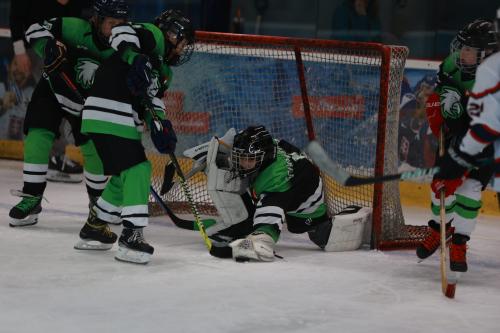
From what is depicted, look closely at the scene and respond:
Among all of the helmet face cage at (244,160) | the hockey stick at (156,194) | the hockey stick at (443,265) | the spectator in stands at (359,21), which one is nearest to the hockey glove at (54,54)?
the hockey stick at (156,194)

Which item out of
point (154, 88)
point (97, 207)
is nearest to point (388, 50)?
point (154, 88)

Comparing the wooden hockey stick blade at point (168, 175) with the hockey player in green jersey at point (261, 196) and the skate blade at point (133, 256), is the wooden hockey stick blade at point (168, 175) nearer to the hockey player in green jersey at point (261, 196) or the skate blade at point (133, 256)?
the hockey player in green jersey at point (261, 196)

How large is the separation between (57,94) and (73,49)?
0.70 feet

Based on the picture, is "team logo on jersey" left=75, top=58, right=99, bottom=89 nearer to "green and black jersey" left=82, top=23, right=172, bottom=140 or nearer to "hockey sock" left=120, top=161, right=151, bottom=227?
"green and black jersey" left=82, top=23, right=172, bottom=140

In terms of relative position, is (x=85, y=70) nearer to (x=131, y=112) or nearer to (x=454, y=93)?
(x=131, y=112)

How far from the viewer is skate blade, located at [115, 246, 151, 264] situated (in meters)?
3.78

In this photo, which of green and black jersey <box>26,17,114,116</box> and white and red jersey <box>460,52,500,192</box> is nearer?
white and red jersey <box>460,52,500,192</box>

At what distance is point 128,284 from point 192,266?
0.42 m

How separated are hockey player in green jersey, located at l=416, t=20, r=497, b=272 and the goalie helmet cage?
313 millimetres

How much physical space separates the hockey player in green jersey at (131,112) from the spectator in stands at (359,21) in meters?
2.91

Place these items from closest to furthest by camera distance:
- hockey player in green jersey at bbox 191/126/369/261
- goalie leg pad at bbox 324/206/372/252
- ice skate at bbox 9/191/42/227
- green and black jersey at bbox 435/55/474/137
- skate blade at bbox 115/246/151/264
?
skate blade at bbox 115/246/151/264, green and black jersey at bbox 435/55/474/137, hockey player in green jersey at bbox 191/126/369/261, goalie leg pad at bbox 324/206/372/252, ice skate at bbox 9/191/42/227

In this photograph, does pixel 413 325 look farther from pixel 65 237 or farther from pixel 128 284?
pixel 65 237

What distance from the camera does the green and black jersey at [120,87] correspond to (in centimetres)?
376

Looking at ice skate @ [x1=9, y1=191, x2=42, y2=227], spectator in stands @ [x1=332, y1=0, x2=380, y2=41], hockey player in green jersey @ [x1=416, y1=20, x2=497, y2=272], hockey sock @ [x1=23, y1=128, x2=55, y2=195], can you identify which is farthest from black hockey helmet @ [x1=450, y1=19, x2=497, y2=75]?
spectator in stands @ [x1=332, y1=0, x2=380, y2=41]
